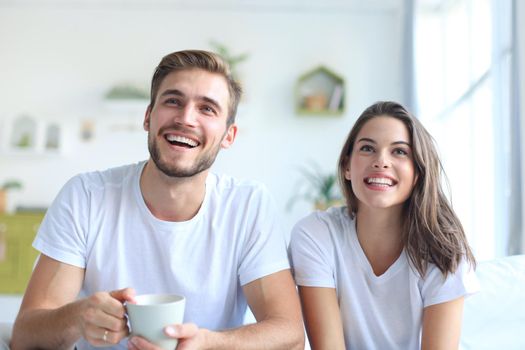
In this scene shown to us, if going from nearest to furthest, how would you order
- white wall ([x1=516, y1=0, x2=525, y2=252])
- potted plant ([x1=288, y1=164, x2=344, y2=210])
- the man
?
1. the man
2. white wall ([x1=516, y1=0, x2=525, y2=252])
3. potted plant ([x1=288, y1=164, x2=344, y2=210])

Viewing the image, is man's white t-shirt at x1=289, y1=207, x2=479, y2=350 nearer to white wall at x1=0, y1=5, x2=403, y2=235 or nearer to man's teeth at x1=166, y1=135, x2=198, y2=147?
man's teeth at x1=166, y1=135, x2=198, y2=147

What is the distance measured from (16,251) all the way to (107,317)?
4050mm

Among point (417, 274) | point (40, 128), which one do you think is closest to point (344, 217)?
point (417, 274)

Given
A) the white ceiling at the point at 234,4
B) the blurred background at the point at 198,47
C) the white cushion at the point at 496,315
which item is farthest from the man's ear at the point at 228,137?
the white ceiling at the point at 234,4

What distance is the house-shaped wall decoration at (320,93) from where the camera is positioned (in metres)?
5.14

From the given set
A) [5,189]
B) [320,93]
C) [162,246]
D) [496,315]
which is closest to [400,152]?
[496,315]

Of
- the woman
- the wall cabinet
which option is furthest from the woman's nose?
the wall cabinet

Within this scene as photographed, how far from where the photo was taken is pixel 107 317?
107cm

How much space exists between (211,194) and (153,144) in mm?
223

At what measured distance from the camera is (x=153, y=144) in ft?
5.02

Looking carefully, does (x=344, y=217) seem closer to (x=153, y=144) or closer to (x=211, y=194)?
(x=211, y=194)

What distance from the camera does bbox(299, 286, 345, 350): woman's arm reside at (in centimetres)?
148

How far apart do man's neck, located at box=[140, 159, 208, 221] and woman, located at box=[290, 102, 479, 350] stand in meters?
0.32

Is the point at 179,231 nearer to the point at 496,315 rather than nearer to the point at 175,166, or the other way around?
the point at 175,166
